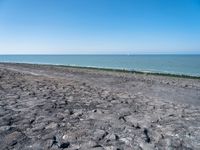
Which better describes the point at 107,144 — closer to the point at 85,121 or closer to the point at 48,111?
the point at 85,121

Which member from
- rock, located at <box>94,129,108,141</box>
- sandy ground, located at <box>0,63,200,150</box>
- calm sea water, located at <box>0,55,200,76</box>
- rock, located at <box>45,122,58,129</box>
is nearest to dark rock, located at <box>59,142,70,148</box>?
sandy ground, located at <box>0,63,200,150</box>

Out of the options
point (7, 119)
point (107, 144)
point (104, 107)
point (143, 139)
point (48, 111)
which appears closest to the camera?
point (107, 144)

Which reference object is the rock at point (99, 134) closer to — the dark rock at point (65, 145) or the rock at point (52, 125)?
the dark rock at point (65, 145)

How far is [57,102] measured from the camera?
6500 mm

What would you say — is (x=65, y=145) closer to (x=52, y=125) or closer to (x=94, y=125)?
(x=52, y=125)

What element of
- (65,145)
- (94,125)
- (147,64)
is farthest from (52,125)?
(147,64)

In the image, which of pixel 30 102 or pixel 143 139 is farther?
pixel 30 102

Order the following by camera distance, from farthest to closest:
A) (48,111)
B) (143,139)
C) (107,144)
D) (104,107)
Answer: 1. (104,107)
2. (48,111)
3. (143,139)
4. (107,144)

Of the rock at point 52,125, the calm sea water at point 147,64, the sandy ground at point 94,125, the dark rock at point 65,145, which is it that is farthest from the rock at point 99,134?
the calm sea water at point 147,64

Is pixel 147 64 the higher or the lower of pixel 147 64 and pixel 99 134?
the lower

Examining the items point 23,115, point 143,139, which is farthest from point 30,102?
point 143,139

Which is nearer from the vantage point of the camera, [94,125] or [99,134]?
[99,134]

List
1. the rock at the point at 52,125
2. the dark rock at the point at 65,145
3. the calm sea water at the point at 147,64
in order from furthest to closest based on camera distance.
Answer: the calm sea water at the point at 147,64 < the rock at the point at 52,125 < the dark rock at the point at 65,145

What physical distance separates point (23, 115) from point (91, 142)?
2.12m
